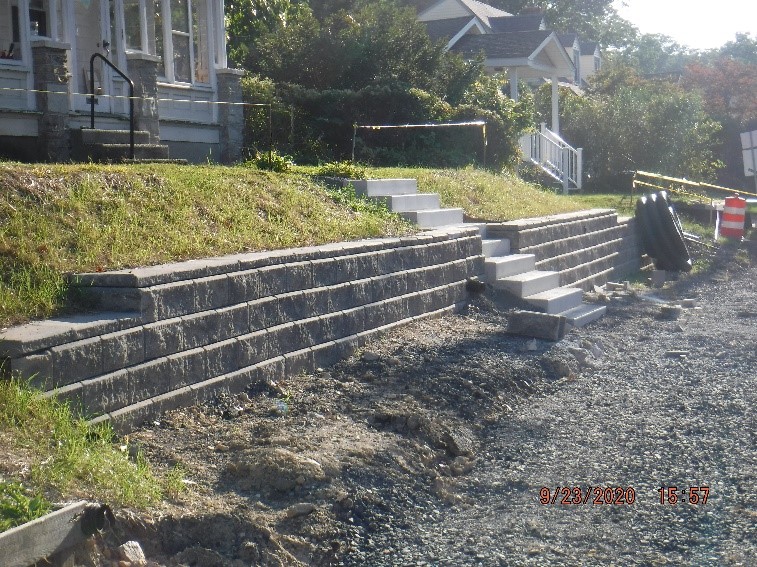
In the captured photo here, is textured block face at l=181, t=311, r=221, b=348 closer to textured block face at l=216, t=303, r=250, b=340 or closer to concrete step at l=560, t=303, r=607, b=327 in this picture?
textured block face at l=216, t=303, r=250, b=340

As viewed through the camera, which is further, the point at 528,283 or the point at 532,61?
the point at 532,61

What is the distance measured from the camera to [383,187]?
11695 millimetres

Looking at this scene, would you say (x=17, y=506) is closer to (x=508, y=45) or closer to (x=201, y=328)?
(x=201, y=328)

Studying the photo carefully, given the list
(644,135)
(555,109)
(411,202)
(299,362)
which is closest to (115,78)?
(411,202)

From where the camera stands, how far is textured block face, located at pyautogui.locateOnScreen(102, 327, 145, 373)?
5.67m

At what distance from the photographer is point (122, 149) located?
1205 cm

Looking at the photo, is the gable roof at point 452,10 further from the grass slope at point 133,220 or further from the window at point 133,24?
the grass slope at point 133,220

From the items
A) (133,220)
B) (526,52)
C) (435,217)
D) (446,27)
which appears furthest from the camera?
(446,27)

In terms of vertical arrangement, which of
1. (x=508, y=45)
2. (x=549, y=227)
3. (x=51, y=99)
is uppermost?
(x=508, y=45)

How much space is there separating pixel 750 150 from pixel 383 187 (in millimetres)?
18672

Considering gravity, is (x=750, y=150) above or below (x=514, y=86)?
below

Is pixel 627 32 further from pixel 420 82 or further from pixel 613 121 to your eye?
pixel 420 82

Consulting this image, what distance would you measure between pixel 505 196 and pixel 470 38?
16.9m

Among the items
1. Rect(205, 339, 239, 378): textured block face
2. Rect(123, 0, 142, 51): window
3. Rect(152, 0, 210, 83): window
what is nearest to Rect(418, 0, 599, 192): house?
Rect(152, 0, 210, 83): window
